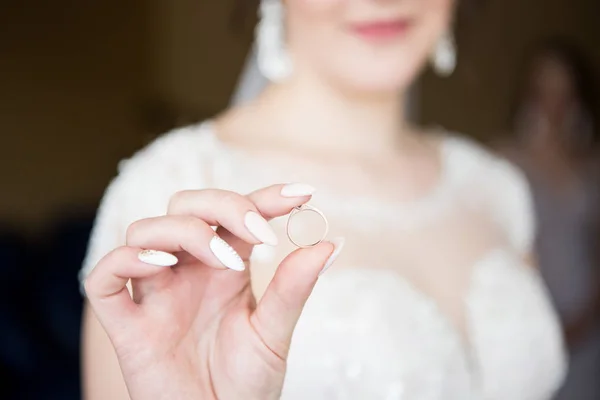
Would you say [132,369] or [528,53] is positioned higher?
[132,369]

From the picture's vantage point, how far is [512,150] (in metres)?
1.26

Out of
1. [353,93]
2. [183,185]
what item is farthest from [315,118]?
[183,185]

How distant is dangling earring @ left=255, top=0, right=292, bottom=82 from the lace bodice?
88mm

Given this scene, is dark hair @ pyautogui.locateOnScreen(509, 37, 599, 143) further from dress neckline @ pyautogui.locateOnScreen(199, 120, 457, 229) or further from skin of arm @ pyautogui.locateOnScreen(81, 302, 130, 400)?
skin of arm @ pyautogui.locateOnScreen(81, 302, 130, 400)

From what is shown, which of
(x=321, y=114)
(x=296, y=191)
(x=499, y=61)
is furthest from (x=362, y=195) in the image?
(x=499, y=61)

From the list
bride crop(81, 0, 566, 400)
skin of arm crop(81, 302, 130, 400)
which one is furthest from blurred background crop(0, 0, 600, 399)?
skin of arm crop(81, 302, 130, 400)

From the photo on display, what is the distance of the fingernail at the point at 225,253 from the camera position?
1.01ft

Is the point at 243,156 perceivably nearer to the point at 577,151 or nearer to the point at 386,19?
the point at 386,19

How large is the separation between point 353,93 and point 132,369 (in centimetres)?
30

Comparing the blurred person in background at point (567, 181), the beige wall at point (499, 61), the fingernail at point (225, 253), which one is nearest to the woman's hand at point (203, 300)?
the fingernail at point (225, 253)

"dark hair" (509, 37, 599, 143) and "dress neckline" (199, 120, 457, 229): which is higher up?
"dress neckline" (199, 120, 457, 229)

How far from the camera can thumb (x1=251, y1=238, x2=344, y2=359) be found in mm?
307

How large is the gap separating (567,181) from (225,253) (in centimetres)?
106

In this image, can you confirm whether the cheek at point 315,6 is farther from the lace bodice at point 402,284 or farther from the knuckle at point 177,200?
Result: the knuckle at point 177,200
